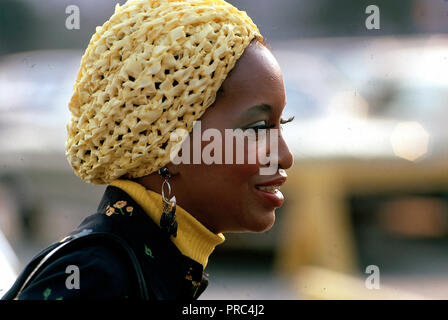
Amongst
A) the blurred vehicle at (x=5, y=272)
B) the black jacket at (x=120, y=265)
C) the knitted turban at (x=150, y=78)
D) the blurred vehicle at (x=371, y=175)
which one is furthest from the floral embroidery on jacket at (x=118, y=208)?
the blurred vehicle at (x=371, y=175)

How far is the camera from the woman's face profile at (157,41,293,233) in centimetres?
191

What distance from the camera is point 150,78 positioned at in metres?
1.86

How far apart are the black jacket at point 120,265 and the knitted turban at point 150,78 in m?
0.15

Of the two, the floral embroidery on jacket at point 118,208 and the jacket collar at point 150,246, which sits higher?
the floral embroidery on jacket at point 118,208

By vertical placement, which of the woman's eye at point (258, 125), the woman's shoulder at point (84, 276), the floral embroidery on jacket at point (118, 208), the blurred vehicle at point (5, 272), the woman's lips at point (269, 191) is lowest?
the blurred vehicle at point (5, 272)

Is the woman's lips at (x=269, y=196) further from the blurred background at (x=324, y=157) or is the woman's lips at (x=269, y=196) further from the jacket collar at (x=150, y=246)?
the blurred background at (x=324, y=157)

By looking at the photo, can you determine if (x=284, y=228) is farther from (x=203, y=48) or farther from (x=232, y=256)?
(x=203, y=48)

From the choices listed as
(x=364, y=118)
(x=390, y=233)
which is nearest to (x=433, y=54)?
(x=364, y=118)

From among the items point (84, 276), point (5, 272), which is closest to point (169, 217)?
point (84, 276)

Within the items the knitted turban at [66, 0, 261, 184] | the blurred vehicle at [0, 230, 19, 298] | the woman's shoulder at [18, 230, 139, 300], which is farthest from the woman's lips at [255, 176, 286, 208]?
the blurred vehicle at [0, 230, 19, 298]

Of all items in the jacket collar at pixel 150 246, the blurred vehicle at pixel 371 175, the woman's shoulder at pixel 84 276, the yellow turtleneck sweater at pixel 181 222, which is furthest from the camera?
the blurred vehicle at pixel 371 175

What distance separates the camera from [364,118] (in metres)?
5.08

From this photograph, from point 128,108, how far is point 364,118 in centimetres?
349

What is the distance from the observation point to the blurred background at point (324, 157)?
4844mm
